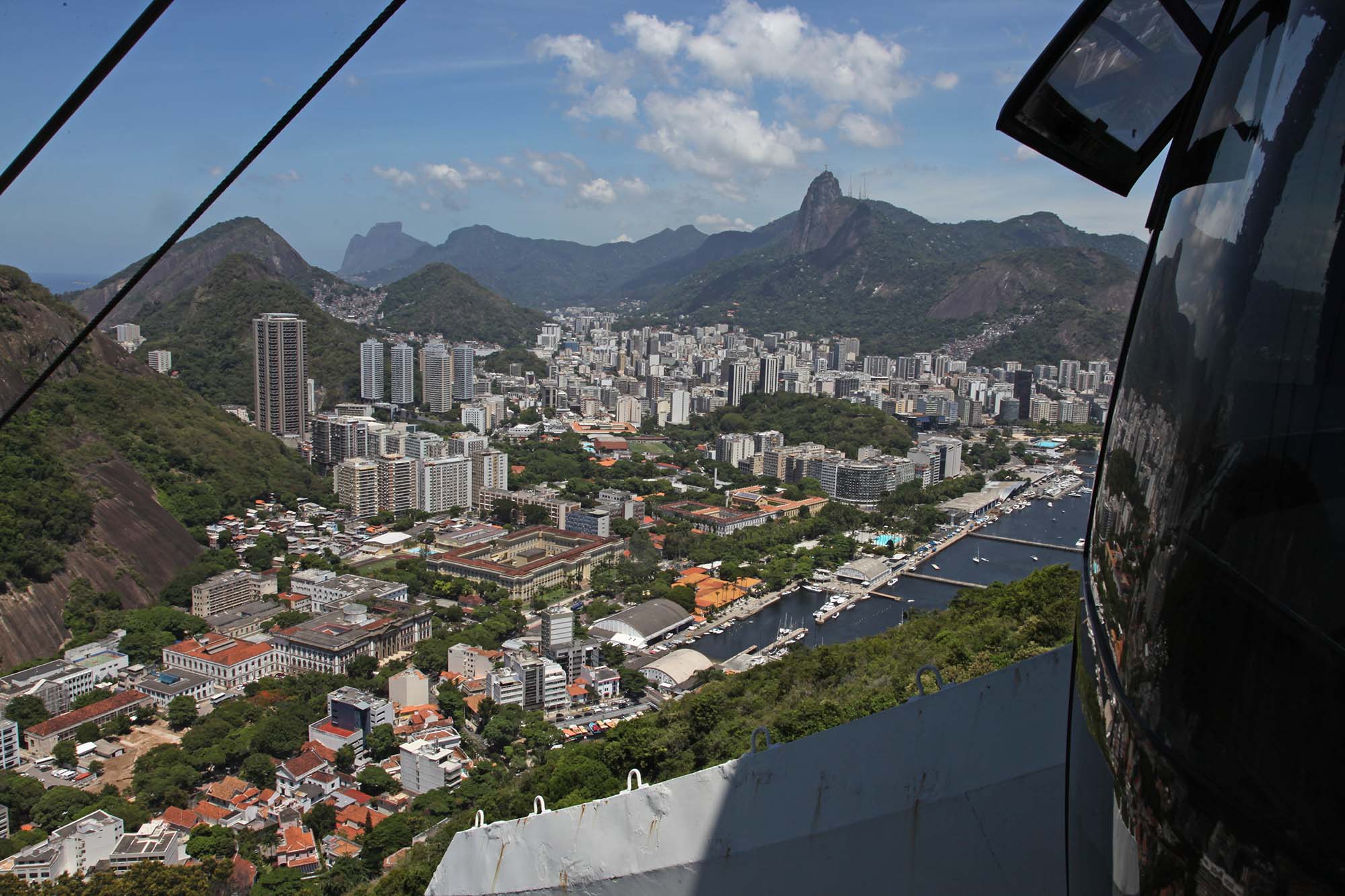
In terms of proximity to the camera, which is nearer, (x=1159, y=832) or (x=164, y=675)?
(x=1159, y=832)

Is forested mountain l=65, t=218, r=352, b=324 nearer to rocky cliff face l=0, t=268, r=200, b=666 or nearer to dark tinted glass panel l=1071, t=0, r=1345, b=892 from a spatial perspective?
rocky cliff face l=0, t=268, r=200, b=666

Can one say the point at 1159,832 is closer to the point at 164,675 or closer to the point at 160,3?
the point at 160,3

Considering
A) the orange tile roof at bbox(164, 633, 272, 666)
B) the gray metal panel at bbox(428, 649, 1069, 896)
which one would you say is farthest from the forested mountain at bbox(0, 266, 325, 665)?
the gray metal panel at bbox(428, 649, 1069, 896)

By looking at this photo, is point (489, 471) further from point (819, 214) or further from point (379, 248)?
point (379, 248)

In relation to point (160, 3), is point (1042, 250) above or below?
above

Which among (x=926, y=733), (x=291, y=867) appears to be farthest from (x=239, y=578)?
(x=926, y=733)

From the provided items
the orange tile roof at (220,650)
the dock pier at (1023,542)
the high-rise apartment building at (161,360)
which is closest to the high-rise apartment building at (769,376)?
the dock pier at (1023,542)
